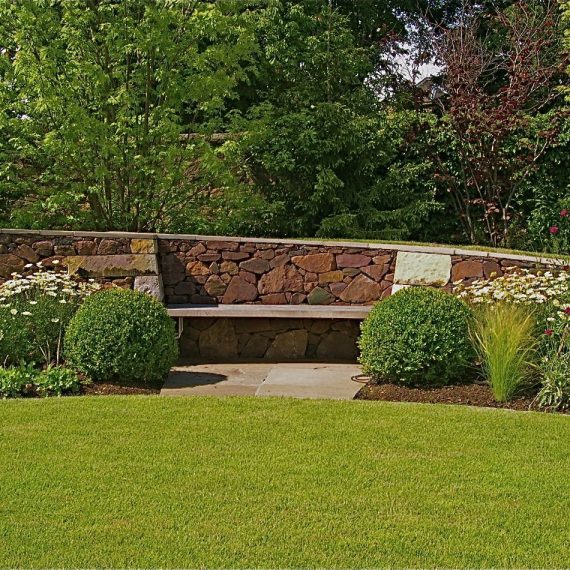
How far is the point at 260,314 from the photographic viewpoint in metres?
8.34

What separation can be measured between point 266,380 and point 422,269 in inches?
89.5

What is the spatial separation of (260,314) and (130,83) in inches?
151

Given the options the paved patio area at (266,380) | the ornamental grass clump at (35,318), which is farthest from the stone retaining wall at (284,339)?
the ornamental grass clump at (35,318)

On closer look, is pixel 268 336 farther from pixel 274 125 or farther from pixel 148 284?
pixel 274 125

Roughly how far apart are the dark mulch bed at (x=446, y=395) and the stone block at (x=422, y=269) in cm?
200

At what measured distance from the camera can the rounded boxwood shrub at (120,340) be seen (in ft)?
22.1

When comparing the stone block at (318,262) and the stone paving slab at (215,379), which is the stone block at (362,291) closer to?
the stone block at (318,262)

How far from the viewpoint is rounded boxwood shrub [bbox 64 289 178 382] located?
6.73 m

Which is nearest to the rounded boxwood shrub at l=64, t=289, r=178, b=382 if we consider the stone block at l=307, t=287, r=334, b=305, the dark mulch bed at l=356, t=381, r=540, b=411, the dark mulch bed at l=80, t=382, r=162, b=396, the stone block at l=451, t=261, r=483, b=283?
the dark mulch bed at l=80, t=382, r=162, b=396

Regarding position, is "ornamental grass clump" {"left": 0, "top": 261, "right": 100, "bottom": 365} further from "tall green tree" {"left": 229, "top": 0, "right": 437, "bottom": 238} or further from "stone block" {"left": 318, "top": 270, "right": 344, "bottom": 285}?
"tall green tree" {"left": 229, "top": 0, "right": 437, "bottom": 238}

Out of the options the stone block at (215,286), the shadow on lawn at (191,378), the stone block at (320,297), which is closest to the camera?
the shadow on lawn at (191,378)

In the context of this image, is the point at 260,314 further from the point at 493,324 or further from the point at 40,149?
the point at 40,149

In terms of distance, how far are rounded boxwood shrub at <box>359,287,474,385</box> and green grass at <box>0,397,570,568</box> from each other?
26.7 inches

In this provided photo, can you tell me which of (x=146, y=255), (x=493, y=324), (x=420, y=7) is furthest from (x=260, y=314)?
(x=420, y=7)
